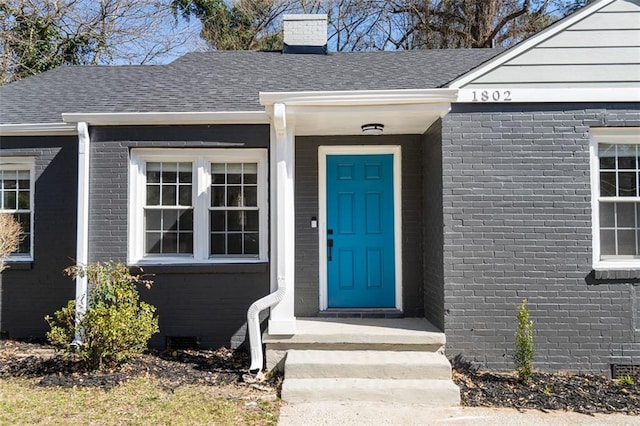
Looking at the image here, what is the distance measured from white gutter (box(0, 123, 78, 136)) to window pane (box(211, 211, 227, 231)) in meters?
2.21

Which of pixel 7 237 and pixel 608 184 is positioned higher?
pixel 608 184

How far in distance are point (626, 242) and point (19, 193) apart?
7954 millimetres

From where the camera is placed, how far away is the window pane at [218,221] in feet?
20.3

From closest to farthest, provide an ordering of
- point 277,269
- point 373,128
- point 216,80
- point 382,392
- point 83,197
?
1. point 382,392
2. point 277,269
3. point 373,128
4. point 83,197
5. point 216,80

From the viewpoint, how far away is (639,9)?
5.02 meters

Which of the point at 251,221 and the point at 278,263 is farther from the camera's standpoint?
the point at 251,221

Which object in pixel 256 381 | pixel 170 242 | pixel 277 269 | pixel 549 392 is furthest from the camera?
pixel 170 242

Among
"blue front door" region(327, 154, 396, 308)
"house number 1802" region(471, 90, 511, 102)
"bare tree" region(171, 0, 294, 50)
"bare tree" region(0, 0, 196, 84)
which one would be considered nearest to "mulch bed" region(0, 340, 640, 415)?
"blue front door" region(327, 154, 396, 308)

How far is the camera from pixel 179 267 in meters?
5.85

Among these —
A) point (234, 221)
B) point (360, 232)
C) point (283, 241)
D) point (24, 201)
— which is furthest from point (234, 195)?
point (24, 201)

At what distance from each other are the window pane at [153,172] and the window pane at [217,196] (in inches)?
29.9

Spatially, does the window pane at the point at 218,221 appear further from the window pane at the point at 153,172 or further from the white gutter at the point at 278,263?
the white gutter at the point at 278,263

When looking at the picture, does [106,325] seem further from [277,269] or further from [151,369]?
[277,269]

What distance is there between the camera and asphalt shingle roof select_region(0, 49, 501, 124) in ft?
21.2
